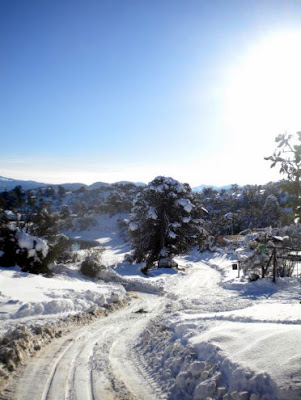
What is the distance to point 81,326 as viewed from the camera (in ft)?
29.8

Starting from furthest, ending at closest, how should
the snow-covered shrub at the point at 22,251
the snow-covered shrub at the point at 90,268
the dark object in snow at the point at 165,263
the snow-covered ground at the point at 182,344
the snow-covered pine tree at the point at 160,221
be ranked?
the snow-covered pine tree at the point at 160,221, the dark object in snow at the point at 165,263, the snow-covered shrub at the point at 90,268, the snow-covered shrub at the point at 22,251, the snow-covered ground at the point at 182,344

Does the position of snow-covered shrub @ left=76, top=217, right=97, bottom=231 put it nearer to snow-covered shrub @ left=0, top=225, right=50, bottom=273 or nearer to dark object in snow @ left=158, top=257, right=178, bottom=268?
dark object in snow @ left=158, top=257, right=178, bottom=268

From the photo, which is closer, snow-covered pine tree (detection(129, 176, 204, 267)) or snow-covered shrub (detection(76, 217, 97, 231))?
snow-covered pine tree (detection(129, 176, 204, 267))

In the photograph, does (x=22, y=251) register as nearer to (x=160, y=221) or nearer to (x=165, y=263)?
(x=165, y=263)

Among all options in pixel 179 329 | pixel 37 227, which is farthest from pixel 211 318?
pixel 37 227

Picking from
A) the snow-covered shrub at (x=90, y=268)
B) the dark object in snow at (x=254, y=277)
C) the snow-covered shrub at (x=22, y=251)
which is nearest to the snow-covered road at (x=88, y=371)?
the snow-covered shrub at (x=22, y=251)

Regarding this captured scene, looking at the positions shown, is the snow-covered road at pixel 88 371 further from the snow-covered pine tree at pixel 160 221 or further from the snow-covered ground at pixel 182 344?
the snow-covered pine tree at pixel 160 221

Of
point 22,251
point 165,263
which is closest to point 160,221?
point 165,263

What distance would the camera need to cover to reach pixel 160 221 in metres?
27.1

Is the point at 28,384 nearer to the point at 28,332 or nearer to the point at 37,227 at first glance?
the point at 28,332

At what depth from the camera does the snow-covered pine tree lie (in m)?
26.6

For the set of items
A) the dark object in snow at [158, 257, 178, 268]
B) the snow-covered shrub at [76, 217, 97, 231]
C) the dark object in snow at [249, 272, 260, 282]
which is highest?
the dark object in snow at [249, 272, 260, 282]

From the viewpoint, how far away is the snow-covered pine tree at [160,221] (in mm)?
26625

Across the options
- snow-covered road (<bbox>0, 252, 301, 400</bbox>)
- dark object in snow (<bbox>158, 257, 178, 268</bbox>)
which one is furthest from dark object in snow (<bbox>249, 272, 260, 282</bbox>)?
snow-covered road (<bbox>0, 252, 301, 400</bbox>)
